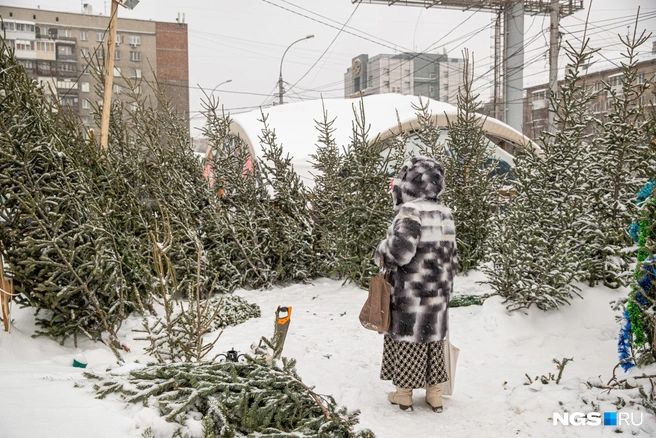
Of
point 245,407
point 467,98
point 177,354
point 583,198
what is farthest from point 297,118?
point 245,407

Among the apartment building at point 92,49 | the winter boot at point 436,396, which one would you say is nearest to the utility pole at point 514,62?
the winter boot at point 436,396

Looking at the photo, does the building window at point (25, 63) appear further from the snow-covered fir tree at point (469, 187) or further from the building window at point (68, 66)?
the building window at point (68, 66)

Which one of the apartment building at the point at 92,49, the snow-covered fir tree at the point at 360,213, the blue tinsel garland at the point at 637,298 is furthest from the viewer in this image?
the apartment building at the point at 92,49

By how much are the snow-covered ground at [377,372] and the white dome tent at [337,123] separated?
8.88 meters

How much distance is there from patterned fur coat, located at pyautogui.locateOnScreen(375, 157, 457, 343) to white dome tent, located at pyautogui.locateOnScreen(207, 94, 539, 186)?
35.2 ft

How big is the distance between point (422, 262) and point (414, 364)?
79 centimetres

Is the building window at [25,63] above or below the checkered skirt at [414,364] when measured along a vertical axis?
above

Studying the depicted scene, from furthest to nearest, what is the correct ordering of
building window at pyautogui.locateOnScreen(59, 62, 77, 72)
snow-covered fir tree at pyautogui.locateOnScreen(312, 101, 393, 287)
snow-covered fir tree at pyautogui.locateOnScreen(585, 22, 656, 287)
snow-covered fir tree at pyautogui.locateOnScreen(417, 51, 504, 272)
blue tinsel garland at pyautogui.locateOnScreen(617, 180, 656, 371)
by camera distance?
building window at pyautogui.locateOnScreen(59, 62, 77, 72) → snow-covered fir tree at pyautogui.locateOnScreen(417, 51, 504, 272) → snow-covered fir tree at pyautogui.locateOnScreen(312, 101, 393, 287) → snow-covered fir tree at pyautogui.locateOnScreen(585, 22, 656, 287) → blue tinsel garland at pyautogui.locateOnScreen(617, 180, 656, 371)

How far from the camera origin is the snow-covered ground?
2.44 m

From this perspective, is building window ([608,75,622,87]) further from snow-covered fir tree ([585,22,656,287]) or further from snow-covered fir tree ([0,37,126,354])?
snow-covered fir tree ([0,37,126,354])

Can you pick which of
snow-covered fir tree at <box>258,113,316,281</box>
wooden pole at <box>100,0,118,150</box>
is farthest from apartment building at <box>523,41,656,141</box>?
wooden pole at <box>100,0,118,150</box>

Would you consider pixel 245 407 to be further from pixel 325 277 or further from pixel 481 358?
pixel 325 277

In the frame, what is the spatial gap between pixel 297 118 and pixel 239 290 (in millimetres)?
11083

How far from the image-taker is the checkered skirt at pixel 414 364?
12.7ft
